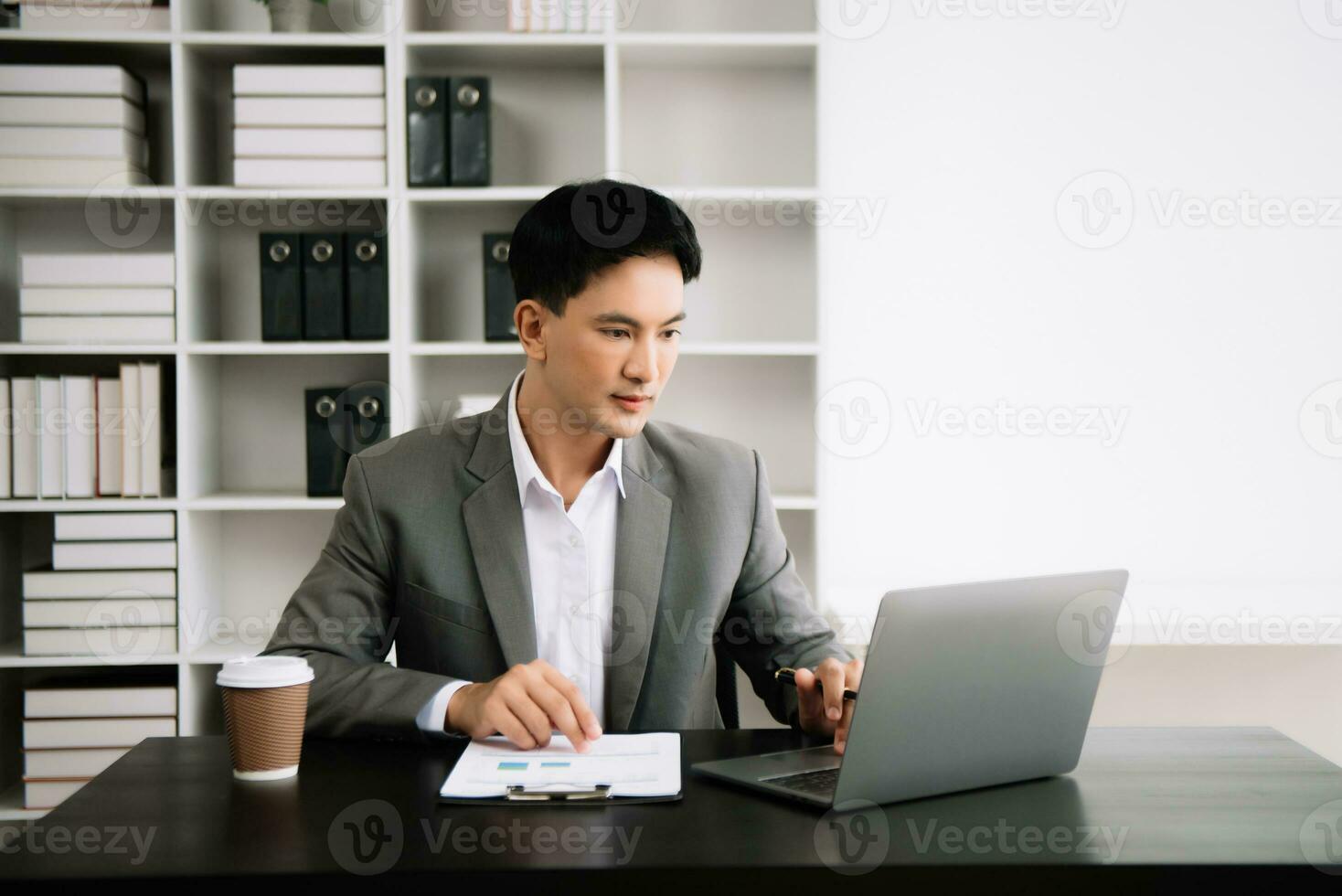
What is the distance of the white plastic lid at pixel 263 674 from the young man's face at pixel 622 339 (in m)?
0.58

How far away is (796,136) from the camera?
9.74 feet

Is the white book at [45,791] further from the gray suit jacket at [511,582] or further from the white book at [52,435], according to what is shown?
the gray suit jacket at [511,582]

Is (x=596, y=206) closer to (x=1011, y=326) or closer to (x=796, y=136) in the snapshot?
(x=796, y=136)

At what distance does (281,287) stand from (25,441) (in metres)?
0.71

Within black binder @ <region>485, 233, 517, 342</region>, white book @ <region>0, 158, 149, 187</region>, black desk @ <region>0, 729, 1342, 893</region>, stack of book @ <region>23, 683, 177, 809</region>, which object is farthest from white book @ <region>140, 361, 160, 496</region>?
black desk @ <region>0, 729, 1342, 893</region>

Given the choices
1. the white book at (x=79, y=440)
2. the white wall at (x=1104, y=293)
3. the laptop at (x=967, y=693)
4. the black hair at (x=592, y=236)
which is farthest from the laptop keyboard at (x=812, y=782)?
the white book at (x=79, y=440)

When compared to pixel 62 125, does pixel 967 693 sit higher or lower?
lower

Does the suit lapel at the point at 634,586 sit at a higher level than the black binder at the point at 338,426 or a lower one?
lower

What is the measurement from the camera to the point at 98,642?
266 centimetres

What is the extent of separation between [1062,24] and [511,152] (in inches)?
58.6

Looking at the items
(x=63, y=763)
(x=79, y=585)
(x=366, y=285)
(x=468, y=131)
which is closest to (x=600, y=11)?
(x=468, y=131)

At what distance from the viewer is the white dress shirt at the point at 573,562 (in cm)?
168

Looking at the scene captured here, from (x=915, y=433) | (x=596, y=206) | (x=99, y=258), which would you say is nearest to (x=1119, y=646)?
(x=915, y=433)

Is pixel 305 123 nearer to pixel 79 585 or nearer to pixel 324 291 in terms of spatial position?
pixel 324 291
